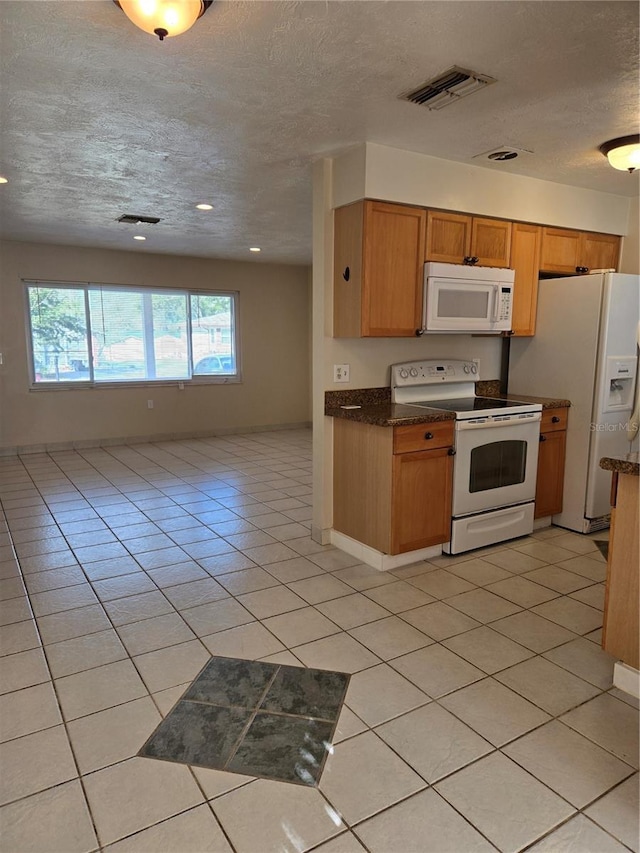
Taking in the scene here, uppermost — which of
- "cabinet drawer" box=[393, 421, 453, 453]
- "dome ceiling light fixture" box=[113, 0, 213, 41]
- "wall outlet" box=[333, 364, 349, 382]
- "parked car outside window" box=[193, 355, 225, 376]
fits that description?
"dome ceiling light fixture" box=[113, 0, 213, 41]

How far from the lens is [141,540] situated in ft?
12.0

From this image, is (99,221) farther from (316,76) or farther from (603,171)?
(603,171)

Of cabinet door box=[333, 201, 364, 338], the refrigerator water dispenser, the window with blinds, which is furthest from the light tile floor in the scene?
the window with blinds

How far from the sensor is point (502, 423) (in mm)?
3354

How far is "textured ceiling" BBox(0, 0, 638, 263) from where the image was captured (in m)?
1.79

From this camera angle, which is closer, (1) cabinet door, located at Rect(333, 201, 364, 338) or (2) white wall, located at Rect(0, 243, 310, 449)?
(1) cabinet door, located at Rect(333, 201, 364, 338)

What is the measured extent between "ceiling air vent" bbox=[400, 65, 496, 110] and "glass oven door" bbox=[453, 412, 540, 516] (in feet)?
5.45

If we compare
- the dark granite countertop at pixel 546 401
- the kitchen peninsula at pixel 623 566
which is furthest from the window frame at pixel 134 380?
the kitchen peninsula at pixel 623 566

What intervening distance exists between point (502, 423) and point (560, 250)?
5.05 feet

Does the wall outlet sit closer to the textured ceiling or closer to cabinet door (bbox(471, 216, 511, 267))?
cabinet door (bbox(471, 216, 511, 267))

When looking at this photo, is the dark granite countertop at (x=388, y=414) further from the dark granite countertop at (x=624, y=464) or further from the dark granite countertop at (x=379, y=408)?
the dark granite countertop at (x=624, y=464)

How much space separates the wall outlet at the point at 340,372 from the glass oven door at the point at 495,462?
2.51 ft

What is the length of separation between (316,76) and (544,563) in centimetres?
283

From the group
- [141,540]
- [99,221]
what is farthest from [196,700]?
[99,221]
